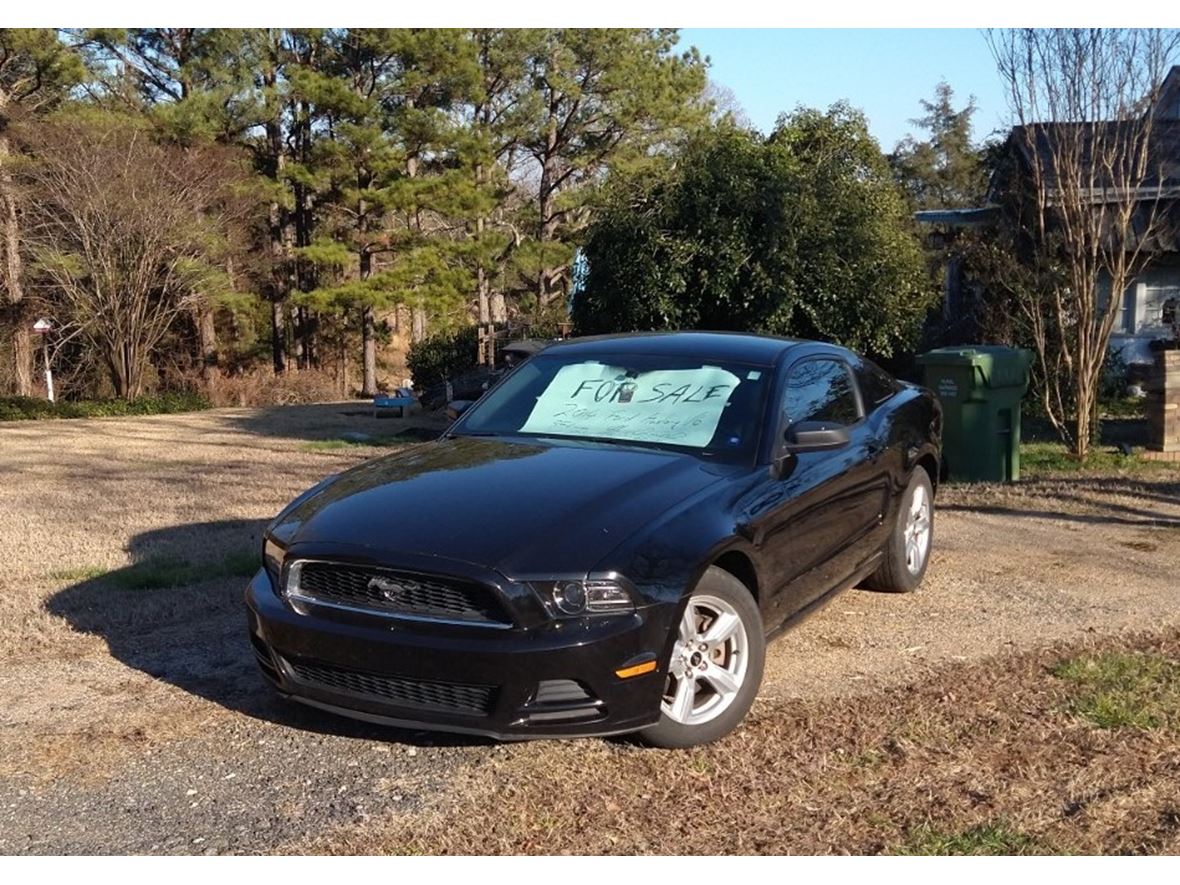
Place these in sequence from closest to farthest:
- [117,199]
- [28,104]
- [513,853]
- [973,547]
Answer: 1. [513,853]
2. [973,547]
3. [117,199]
4. [28,104]

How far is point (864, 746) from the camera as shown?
4102 mm

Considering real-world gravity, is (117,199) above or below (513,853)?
above

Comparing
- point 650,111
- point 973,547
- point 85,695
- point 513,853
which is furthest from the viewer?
point 650,111

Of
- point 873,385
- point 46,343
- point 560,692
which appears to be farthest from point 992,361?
point 46,343

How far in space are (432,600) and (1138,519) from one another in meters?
6.30

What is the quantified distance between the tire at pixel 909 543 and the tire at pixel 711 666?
6.54 feet

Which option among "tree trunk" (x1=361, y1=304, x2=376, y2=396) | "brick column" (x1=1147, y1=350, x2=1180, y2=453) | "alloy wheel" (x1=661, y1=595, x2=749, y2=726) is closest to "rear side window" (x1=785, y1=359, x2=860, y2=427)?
"alloy wheel" (x1=661, y1=595, x2=749, y2=726)

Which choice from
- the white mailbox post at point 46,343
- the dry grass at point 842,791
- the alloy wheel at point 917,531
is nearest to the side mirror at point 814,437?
the dry grass at point 842,791

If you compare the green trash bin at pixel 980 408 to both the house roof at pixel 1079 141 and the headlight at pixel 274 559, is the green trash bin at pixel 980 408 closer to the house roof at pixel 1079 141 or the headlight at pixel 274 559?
the house roof at pixel 1079 141

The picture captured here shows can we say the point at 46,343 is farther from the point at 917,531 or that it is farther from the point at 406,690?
the point at 406,690

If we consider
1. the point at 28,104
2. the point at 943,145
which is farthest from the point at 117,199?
the point at 943,145

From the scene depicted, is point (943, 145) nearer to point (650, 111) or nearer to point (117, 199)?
point (650, 111)

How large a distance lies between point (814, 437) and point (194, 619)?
3.37m

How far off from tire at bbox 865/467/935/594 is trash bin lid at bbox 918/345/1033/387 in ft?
10.7
